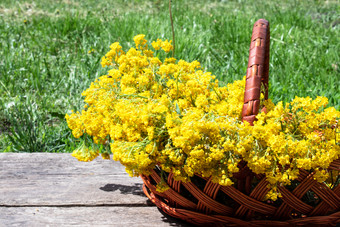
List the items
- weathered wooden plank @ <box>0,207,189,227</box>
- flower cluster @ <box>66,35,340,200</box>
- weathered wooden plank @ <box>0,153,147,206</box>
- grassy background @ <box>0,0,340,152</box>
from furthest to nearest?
grassy background @ <box>0,0,340,152</box>, weathered wooden plank @ <box>0,153,147,206</box>, weathered wooden plank @ <box>0,207,189,227</box>, flower cluster @ <box>66,35,340,200</box>

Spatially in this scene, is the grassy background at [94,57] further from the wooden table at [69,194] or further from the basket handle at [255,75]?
the basket handle at [255,75]

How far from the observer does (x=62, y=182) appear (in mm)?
1513

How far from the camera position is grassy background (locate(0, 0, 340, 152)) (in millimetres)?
2438

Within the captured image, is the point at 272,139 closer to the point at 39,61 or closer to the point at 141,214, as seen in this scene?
the point at 141,214

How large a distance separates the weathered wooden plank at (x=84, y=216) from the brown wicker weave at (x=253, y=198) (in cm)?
9

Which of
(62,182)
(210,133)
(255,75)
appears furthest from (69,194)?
(255,75)

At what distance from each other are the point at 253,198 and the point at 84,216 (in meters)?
0.53

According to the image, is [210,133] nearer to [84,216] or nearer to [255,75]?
[255,75]

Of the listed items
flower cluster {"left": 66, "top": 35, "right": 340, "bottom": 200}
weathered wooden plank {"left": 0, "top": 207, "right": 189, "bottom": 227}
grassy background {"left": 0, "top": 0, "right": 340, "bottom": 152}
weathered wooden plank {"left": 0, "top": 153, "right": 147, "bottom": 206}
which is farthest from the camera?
grassy background {"left": 0, "top": 0, "right": 340, "bottom": 152}

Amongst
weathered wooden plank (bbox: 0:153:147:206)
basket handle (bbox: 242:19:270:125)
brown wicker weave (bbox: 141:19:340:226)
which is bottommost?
weathered wooden plank (bbox: 0:153:147:206)

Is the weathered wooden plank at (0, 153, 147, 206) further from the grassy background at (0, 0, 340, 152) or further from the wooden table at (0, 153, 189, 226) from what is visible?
the grassy background at (0, 0, 340, 152)

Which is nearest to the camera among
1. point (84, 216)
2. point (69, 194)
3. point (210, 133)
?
point (210, 133)

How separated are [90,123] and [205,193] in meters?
0.41

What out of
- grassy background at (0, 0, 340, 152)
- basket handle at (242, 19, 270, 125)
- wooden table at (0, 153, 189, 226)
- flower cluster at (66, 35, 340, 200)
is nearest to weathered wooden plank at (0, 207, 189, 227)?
wooden table at (0, 153, 189, 226)
